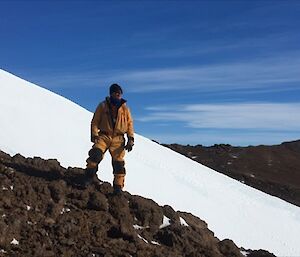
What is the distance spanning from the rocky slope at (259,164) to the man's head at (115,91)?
67.8 ft

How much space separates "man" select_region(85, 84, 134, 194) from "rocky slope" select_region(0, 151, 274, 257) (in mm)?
406

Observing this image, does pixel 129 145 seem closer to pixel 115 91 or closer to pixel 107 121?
pixel 107 121

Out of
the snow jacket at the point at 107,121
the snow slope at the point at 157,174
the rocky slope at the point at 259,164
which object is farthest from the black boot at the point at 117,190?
the rocky slope at the point at 259,164

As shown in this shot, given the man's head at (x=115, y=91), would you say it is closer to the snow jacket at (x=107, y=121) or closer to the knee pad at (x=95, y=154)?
the snow jacket at (x=107, y=121)

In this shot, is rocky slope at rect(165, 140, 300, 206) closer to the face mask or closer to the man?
the man

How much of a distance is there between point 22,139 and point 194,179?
728cm

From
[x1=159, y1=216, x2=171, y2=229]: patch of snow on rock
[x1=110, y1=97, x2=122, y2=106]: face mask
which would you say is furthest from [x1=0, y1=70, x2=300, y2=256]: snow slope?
[x1=159, y1=216, x2=171, y2=229]: patch of snow on rock

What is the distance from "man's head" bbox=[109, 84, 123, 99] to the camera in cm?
955

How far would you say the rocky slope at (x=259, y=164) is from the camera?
30.7 metres

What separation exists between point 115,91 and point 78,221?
2501 mm

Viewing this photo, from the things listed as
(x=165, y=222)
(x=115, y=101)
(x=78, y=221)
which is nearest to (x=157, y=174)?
(x=165, y=222)

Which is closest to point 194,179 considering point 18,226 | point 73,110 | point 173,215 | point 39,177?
point 73,110

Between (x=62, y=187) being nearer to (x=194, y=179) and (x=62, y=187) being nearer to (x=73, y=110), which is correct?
(x=194, y=179)

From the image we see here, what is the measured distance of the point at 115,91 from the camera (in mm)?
9555
